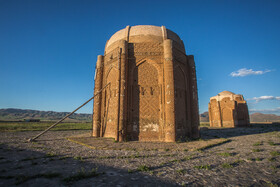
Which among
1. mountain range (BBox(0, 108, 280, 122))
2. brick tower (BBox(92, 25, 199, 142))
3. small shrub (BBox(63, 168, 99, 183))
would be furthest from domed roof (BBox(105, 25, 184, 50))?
mountain range (BBox(0, 108, 280, 122))

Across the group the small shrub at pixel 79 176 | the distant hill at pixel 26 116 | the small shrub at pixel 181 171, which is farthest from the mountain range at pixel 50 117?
the small shrub at pixel 79 176

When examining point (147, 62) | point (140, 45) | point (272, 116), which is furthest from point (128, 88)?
point (272, 116)

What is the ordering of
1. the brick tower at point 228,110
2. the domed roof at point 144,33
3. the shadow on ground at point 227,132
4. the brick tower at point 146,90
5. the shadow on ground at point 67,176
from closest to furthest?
the shadow on ground at point 67,176
the brick tower at point 146,90
the domed roof at point 144,33
the shadow on ground at point 227,132
the brick tower at point 228,110

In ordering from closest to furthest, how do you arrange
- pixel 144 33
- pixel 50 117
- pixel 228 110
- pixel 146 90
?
1. pixel 146 90
2. pixel 144 33
3. pixel 228 110
4. pixel 50 117

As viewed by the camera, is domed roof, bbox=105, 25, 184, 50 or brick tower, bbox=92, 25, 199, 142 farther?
domed roof, bbox=105, 25, 184, 50

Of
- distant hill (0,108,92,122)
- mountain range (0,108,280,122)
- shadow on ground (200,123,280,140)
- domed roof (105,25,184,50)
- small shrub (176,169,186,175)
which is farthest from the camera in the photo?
distant hill (0,108,92,122)

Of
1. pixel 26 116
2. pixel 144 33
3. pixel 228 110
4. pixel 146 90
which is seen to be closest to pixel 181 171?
pixel 146 90

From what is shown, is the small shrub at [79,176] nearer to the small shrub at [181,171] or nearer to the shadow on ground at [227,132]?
the small shrub at [181,171]

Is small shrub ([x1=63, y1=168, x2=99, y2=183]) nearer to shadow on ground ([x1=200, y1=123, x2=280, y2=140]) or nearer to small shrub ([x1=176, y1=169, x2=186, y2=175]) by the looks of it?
small shrub ([x1=176, y1=169, x2=186, y2=175])

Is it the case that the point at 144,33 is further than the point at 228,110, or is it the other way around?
the point at 228,110

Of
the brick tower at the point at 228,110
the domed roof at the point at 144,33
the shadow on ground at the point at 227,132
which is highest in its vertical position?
the domed roof at the point at 144,33

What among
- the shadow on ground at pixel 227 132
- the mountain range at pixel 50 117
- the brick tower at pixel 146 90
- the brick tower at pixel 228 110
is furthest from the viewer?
the mountain range at pixel 50 117

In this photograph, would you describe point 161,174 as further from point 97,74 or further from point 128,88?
point 97,74

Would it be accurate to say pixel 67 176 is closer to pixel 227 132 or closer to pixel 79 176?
pixel 79 176
